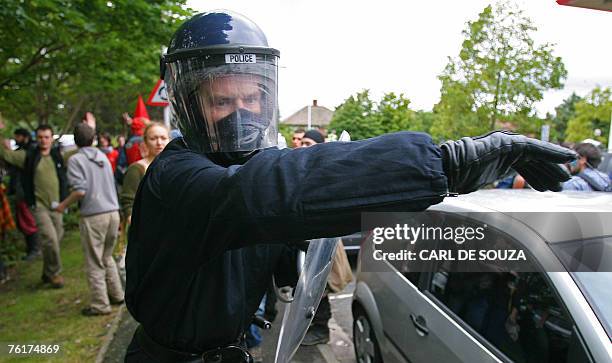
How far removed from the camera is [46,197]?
5680 millimetres

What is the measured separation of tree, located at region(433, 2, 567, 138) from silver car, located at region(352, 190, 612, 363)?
742 centimetres

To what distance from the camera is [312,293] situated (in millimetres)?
1571

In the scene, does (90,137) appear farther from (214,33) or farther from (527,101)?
(527,101)

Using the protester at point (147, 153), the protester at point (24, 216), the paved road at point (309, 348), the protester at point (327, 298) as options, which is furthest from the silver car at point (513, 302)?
the protester at point (24, 216)

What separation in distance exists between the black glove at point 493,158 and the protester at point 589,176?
4.10 metres

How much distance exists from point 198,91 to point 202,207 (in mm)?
468

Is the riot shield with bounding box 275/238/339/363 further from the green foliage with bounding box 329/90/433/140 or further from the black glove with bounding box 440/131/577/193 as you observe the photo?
the green foliage with bounding box 329/90/433/140

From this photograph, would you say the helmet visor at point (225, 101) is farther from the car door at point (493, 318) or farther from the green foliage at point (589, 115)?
the green foliage at point (589, 115)

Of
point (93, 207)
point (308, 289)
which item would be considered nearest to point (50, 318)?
point (93, 207)

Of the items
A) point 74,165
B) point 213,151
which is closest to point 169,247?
point 213,151

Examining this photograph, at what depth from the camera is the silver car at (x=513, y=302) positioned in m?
1.80

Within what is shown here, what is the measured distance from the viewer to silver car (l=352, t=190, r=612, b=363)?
5.91 feet

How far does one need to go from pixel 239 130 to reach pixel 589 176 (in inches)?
190

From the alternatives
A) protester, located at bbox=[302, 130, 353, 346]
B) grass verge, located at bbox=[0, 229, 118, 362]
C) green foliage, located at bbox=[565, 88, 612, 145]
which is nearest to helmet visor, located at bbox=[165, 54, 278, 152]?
protester, located at bbox=[302, 130, 353, 346]
